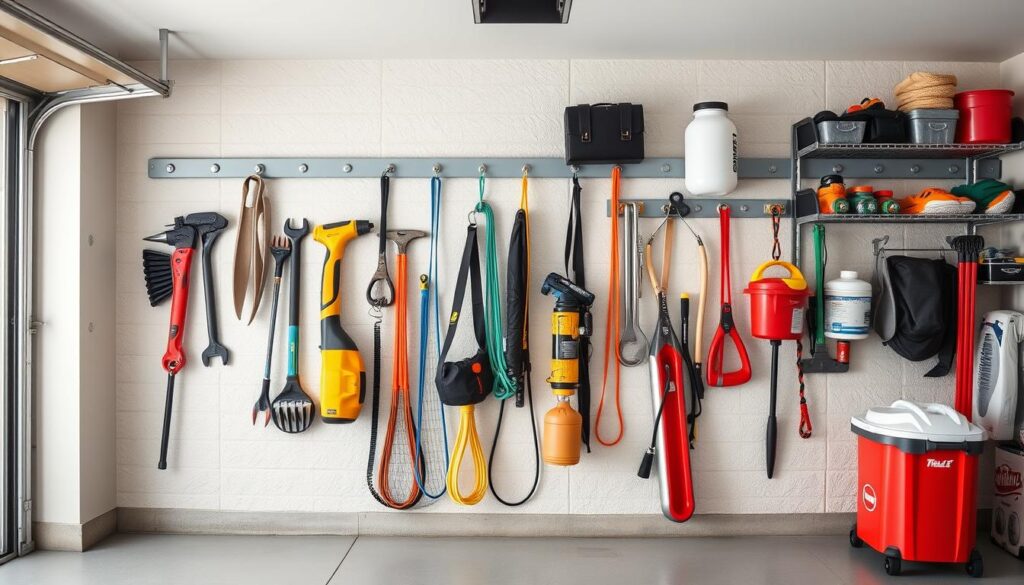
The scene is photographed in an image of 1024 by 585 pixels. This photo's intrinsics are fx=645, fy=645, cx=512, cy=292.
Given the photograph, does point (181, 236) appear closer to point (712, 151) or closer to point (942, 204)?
point (712, 151)

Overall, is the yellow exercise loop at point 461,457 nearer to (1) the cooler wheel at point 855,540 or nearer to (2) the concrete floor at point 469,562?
(2) the concrete floor at point 469,562

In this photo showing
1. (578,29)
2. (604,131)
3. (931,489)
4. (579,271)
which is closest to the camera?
(931,489)

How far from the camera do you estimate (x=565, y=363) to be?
10.5ft

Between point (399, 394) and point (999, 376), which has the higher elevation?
point (999, 376)

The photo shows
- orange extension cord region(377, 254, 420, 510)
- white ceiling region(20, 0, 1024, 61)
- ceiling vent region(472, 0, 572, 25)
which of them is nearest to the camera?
ceiling vent region(472, 0, 572, 25)

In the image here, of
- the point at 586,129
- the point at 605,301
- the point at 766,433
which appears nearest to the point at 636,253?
the point at 605,301

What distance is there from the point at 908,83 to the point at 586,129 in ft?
5.33

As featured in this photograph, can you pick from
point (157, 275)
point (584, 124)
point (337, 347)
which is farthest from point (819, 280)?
point (157, 275)

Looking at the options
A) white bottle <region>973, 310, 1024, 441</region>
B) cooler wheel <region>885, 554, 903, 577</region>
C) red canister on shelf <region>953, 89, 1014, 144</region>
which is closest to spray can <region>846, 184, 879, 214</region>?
red canister on shelf <region>953, 89, 1014, 144</region>

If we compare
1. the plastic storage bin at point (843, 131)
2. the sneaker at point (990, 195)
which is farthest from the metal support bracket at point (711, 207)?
the sneaker at point (990, 195)

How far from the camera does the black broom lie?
3414 mm

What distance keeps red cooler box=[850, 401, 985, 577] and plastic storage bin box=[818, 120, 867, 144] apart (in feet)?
4.37

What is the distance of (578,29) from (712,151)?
0.89m

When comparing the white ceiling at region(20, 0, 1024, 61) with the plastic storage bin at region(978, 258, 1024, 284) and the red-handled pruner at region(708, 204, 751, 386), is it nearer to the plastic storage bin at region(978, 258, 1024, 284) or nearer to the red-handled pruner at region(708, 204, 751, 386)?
the red-handled pruner at region(708, 204, 751, 386)
